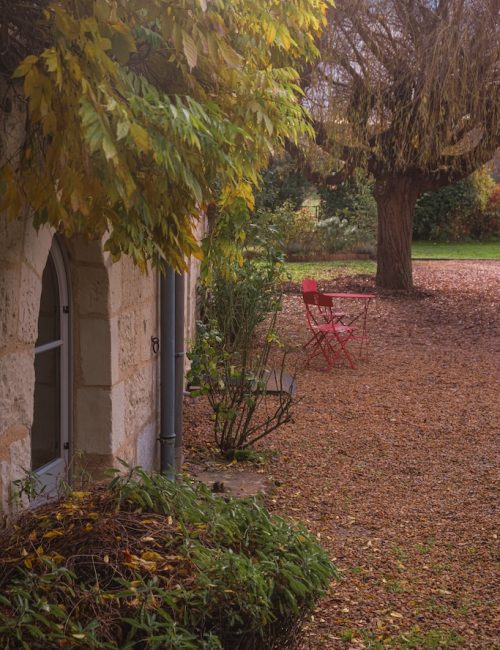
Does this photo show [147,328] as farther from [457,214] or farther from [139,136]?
[457,214]

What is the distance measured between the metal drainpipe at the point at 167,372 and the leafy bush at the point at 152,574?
6.34 feet

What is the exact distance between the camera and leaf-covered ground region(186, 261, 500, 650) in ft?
13.1

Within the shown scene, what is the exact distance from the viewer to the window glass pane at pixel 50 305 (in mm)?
4230

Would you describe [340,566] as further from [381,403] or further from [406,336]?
[406,336]

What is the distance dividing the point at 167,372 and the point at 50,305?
126 cm

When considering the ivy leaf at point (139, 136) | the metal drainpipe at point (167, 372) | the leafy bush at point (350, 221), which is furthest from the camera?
the leafy bush at point (350, 221)

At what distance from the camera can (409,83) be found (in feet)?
40.7

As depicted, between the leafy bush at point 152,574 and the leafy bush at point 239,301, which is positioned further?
the leafy bush at point 239,301

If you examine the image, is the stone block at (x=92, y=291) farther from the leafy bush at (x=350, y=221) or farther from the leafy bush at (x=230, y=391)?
the leafy bush at (x=350, y=221)

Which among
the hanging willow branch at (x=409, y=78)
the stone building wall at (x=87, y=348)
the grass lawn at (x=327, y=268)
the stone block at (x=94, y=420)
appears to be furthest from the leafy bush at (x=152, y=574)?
the grass lawn at (x=327, y=268)

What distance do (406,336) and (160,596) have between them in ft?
32.3

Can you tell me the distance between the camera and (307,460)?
21.5 ft

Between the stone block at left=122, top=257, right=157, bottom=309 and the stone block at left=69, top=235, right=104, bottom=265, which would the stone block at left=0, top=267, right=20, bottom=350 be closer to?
the stone block at left=69, top=235, right=104, bottom=265

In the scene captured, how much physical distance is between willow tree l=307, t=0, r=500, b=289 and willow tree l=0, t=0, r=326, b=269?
887 centimetres
